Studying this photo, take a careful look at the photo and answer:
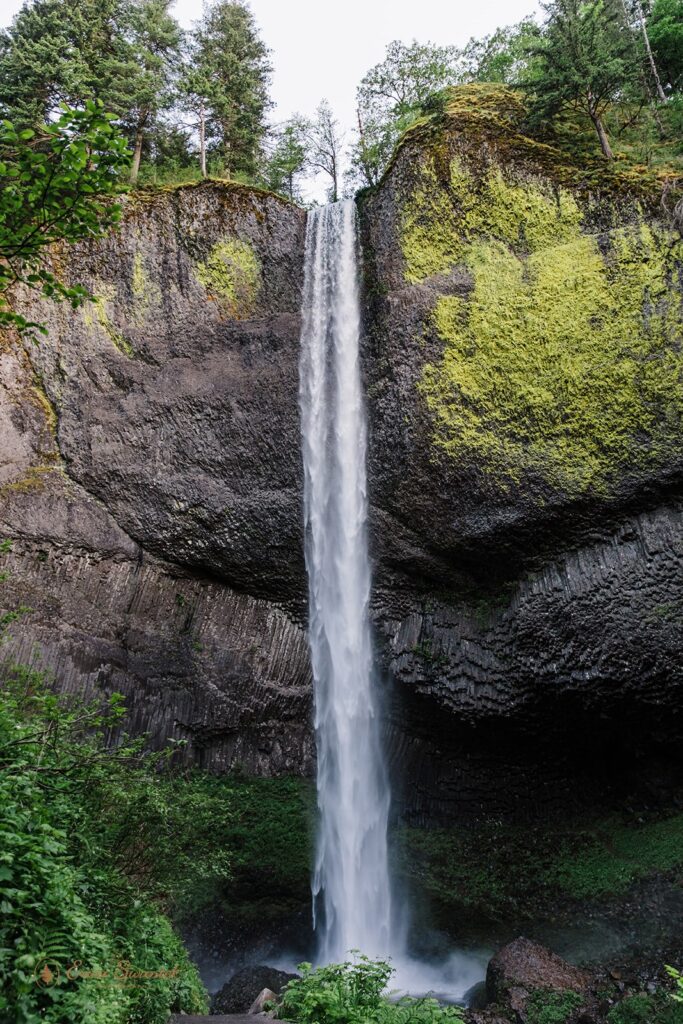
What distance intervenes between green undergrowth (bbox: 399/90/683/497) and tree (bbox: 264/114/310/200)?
11.7m

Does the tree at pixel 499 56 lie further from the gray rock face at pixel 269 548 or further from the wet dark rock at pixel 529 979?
the wet dark rock at pixel 529 979

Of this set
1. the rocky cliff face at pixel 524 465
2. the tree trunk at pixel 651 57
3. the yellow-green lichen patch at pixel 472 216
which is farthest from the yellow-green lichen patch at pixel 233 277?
the tree trunk at pixel 651 57

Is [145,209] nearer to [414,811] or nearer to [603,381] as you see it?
[603,381]

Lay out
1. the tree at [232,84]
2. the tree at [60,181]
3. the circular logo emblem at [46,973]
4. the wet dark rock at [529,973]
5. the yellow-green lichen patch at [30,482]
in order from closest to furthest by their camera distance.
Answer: the circular logo emblem at [46,973] → the tree at [60,181] → the wet dark rock at [529,973] → the yellow-green lichen patch at [30,482] → the tree at [232,84]

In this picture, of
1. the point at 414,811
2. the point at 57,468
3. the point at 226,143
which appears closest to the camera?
the point at 414,811

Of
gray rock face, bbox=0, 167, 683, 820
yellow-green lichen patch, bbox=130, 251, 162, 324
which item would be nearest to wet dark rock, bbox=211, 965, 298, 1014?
gray rock face, bbox=0, 167, 683, 820

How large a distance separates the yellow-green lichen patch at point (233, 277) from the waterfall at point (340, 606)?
1057 mm

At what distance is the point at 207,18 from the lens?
20.4 m

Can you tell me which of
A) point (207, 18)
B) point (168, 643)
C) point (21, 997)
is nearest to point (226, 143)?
point (207, 18)

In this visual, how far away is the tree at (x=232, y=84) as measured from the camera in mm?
18453

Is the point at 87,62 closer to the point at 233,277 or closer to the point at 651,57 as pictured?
the point at 233,277

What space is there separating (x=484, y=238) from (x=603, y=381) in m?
3.30

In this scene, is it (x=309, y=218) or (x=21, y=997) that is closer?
(x=21, y=997)

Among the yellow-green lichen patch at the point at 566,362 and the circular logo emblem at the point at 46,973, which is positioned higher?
the yellow-green lichen patch at the point at 566,362
